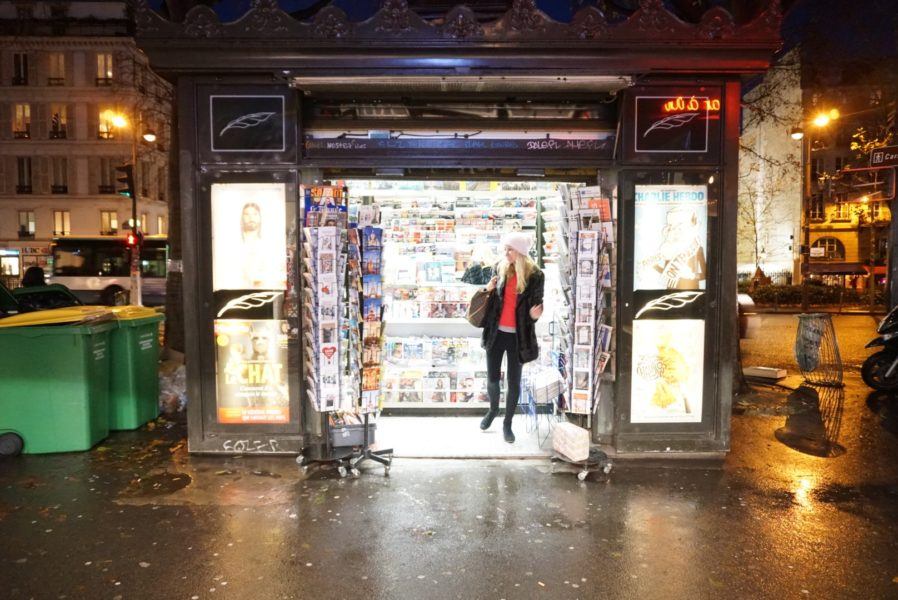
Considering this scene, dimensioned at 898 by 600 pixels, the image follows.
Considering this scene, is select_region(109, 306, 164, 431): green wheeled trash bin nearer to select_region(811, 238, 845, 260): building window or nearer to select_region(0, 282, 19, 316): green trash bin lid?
select_region(0, 282, 19, 316): green trash bin lid

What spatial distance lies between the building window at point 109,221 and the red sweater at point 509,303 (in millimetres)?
42717

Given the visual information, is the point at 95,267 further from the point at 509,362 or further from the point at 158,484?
the point at 509,362

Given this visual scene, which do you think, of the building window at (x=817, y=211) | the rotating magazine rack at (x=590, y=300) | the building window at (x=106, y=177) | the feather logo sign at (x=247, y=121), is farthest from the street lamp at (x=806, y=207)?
the building window at (x=106, y=177)

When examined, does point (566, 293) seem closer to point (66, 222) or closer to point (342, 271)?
point (342, 271)

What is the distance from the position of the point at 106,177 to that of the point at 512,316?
142ft

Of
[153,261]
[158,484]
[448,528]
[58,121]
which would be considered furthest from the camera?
[58,121]

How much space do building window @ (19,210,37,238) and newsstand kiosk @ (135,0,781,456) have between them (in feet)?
144

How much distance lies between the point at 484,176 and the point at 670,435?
3165mm

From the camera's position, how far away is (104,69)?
131 ft

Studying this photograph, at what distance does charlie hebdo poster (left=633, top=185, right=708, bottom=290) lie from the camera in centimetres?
541

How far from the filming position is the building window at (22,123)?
130 feet

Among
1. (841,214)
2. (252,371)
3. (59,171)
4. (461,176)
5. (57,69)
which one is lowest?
(252,371)

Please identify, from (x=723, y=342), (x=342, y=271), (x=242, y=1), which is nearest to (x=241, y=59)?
(x=242, y=1)

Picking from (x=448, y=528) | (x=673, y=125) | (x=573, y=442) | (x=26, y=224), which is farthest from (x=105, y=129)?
(x=448, y=528)
